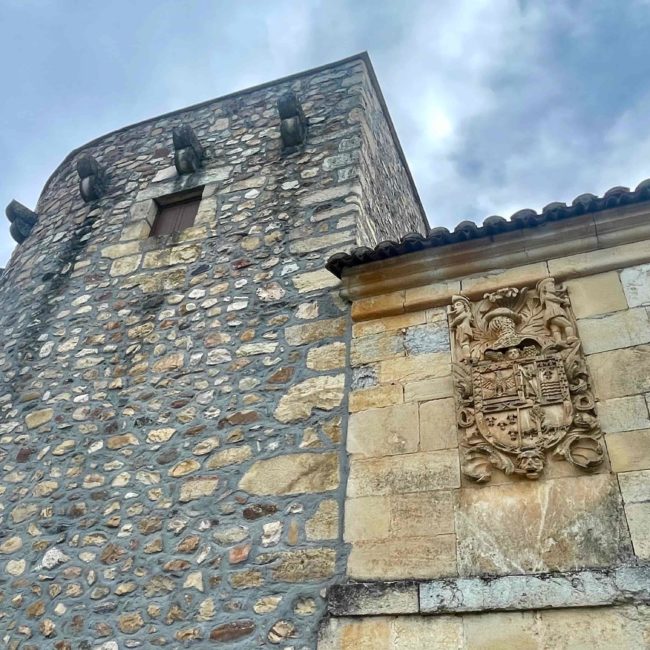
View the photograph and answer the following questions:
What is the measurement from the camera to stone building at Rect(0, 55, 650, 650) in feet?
9.53

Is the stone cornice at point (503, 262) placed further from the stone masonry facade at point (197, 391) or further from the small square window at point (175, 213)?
the small square window at point (175, 213)

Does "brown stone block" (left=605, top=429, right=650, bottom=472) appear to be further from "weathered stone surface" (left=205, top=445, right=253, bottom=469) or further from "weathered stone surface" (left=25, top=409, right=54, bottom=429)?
"weathered stone surface" (left=25, top=409, right=54, bottom=429)

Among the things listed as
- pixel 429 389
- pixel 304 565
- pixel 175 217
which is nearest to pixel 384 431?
pixel 429 389

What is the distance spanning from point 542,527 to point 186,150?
4.59 m

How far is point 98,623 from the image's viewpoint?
3.50 meters

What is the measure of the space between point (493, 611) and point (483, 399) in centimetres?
102

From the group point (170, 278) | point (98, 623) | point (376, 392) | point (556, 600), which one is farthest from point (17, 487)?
point (556, 600)

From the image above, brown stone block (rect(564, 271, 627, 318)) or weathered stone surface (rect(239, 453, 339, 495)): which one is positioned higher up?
brown stone block (rect(564, 271, 627, 318))

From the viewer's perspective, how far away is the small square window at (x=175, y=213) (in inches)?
225

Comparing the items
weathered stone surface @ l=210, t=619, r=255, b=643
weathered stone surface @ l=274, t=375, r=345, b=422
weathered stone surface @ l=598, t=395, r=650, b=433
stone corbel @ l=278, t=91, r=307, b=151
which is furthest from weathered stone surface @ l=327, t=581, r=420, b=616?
stone corbel @ l=278, t=91, r=307, b=151

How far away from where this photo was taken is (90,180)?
6457mm

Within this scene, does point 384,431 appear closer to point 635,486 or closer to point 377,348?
point 377,348

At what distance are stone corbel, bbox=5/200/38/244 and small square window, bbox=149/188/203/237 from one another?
174cm

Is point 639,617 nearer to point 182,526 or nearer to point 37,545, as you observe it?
point 182,526
